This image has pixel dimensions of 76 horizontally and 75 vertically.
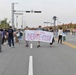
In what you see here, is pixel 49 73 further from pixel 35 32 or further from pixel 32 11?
pixel 32 11

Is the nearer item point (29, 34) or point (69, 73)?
point (69, 73)

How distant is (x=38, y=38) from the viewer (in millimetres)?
24000

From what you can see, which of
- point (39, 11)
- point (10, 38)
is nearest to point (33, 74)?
point (10, 38)

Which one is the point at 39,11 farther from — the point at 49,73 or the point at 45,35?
the point at 49,73

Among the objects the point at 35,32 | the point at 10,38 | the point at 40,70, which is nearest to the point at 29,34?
the point at 35,32

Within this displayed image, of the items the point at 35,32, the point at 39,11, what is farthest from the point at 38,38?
the point at 39,11

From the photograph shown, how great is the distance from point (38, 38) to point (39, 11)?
90.6 ft

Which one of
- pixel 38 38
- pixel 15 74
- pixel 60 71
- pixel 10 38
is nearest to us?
pixel 15 74

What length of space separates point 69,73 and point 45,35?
15.3m

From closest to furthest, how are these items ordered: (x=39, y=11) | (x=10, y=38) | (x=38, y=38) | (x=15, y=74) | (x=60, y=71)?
1. (x=15, y=74)
2. (x=60, y=71)
3. (x=10, y=38)
4. (x=38, y=38)
5. (x=39, y=11)

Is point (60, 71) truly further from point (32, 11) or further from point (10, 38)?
point (32, 11)

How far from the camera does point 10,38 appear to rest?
22.5 meters

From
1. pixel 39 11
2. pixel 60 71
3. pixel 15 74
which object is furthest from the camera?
pixel 39 11

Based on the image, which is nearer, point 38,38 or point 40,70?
point 40,70
